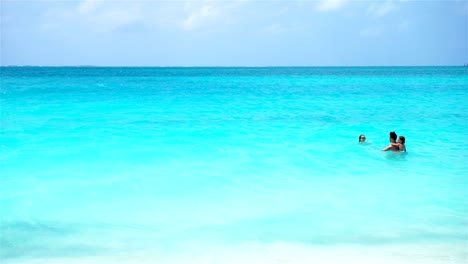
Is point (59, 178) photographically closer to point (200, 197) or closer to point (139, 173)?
point (139, 173)

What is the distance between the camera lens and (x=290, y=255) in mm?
5512

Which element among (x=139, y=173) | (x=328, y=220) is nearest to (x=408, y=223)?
(x=328, y=220)

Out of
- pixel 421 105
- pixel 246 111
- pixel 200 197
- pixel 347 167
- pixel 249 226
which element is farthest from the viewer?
pixel 421 105

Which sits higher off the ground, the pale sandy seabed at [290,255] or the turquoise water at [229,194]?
the turquoise water at [229,194]

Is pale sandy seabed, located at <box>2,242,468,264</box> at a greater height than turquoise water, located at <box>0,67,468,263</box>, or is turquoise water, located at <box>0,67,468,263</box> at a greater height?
turquoise water, located at <box>0,67,468,263</box>

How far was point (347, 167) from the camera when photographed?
991cm

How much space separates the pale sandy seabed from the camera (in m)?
5.36

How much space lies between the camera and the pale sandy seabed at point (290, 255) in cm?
536

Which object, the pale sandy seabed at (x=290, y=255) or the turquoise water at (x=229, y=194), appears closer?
the pale sandy seabed at (x=290, y=255)

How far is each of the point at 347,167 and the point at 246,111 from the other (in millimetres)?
11086

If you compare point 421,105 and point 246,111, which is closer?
point 246,111

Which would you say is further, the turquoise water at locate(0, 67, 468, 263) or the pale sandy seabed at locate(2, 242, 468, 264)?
the turquoise water at locate(0, 67, 468, 263)

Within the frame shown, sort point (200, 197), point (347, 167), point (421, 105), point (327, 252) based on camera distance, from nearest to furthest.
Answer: point (327, 252), point (200, 197), point (347, 167), point (421, 105)

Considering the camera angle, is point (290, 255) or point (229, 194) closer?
point (290, 255)
